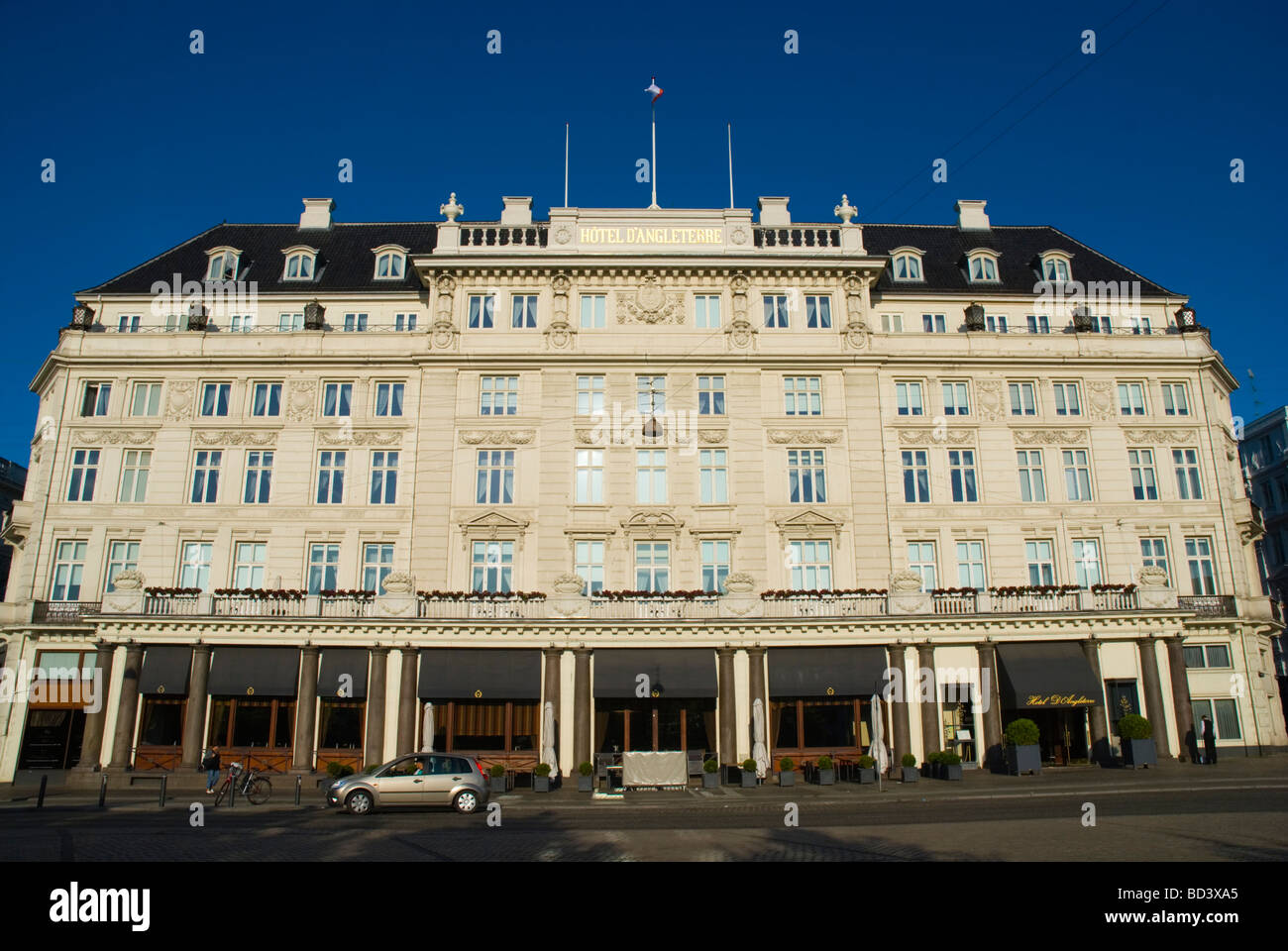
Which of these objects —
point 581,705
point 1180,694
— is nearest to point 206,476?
point 581,705

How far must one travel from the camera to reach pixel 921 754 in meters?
35.6

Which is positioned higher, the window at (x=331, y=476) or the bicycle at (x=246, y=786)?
the window at (x=331, y=476)

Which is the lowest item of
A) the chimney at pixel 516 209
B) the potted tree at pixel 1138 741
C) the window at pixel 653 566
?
the potted tree at pixel 1138 741

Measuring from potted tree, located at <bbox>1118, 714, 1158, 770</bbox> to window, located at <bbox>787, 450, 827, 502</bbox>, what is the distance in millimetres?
14532

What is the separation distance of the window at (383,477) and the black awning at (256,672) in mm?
7575

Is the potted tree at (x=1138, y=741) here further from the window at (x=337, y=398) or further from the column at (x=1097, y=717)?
the window at (x=337, y=398)

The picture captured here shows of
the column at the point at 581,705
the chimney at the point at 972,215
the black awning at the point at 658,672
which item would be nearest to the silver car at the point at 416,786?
the column at the point at 581,705

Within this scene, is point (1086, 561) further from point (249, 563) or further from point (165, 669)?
point (165, 669)

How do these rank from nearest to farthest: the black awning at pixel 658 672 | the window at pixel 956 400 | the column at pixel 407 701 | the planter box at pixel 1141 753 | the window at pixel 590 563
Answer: the planter box at pixel 1141 753 → the column at pixel 407 701 → the black awning at pixel 658 672 → the window at pixel 590 563 → the window at pixel 956 400

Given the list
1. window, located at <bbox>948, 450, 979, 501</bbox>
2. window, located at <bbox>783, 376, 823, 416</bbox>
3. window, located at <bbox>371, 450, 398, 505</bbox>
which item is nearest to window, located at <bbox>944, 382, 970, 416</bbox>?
window, located at <bbox>948, 450, 979, 501</bbox>

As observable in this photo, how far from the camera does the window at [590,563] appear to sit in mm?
39312

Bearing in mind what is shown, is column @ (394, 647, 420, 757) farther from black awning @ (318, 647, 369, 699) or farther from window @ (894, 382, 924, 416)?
window @ (894, 382, 924, 416)

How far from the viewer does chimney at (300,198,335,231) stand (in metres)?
51.5
